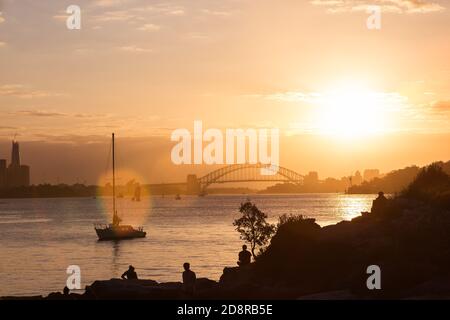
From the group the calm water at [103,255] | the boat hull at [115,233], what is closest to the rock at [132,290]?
the calm water at [103,255]

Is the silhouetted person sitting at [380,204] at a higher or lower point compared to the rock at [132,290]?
higher

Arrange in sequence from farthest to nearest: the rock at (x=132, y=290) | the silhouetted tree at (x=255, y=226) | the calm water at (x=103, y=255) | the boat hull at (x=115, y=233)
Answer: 1. the boat hull at (x=115, y=233)
2. the calm water at (x=103, y=255)
3. the silhouetted tree at (x=255, y=226)
4. the rock at (x=132, y=290)

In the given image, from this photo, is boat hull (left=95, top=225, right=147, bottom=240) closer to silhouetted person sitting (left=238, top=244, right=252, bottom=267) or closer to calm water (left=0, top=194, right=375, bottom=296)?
calm water (left=0, top=194, right=375, bottom=296)

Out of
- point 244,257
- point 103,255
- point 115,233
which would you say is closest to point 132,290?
point 244,257

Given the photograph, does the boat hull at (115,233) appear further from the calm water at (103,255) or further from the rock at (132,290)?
the rock at (132,290)

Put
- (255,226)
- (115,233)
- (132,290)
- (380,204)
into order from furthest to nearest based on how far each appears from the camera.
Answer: (115,233) < (255,226) < (380,204) < (132,290)

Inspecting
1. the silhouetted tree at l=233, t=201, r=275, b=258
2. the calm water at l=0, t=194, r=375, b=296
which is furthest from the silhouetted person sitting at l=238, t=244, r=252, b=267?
the calm water at l=0, t=194, r=375, b=296

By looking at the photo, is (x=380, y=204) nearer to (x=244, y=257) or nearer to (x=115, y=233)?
(x=244, y=257)

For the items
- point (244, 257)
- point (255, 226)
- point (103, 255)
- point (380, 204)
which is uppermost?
point (380, 204)

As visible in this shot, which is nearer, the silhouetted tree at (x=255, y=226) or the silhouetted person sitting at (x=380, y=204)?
the silhouetted person sitting at (x=380, y=204)

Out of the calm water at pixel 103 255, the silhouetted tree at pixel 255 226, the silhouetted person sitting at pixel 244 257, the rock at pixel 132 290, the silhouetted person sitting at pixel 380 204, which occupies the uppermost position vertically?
the silhouetted person sitting at pixel 380 204

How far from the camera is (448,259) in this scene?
29.1 meters

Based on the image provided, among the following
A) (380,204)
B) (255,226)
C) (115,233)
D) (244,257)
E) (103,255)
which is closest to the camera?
(244,257)
